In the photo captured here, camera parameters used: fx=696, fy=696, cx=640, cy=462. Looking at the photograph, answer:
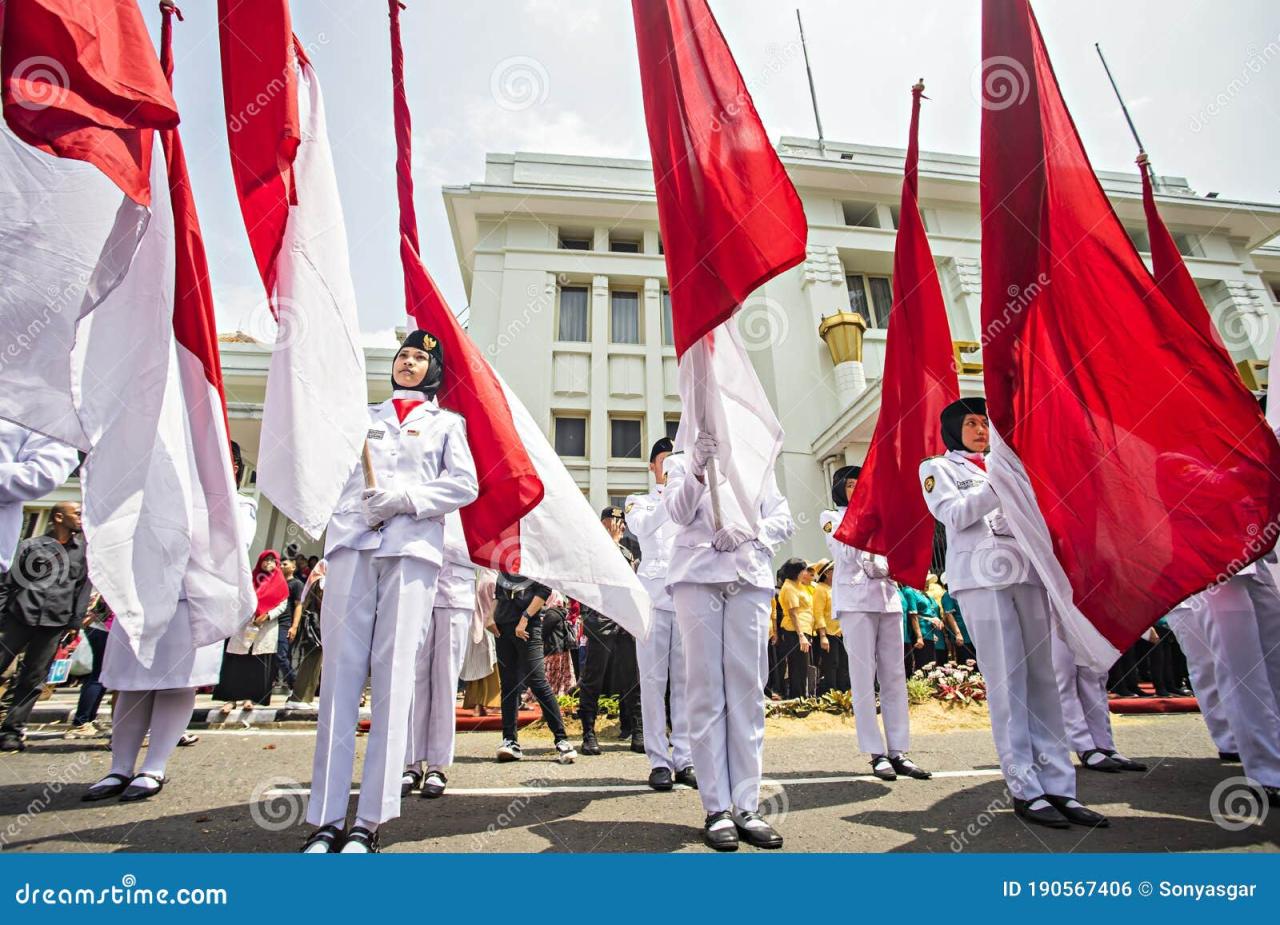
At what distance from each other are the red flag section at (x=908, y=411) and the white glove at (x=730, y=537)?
177cm

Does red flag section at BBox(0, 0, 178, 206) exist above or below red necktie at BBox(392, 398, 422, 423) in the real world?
above

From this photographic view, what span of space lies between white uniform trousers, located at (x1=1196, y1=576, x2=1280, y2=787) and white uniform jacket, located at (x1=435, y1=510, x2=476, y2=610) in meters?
4.63

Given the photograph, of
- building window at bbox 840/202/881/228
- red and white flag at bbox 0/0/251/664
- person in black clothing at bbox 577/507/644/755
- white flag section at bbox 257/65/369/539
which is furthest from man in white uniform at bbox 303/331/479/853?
building window at bbox 840/202/881/228

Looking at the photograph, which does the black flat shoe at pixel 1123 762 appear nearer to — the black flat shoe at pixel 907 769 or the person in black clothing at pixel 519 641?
the black flat shoe at pixel 907 769

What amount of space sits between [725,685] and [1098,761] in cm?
320

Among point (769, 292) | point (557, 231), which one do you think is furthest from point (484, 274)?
point (769, 292)

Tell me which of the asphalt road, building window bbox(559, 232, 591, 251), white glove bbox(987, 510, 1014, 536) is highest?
building window bbox(559, 232, 591, 251)

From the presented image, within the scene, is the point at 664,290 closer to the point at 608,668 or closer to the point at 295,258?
the point at 608,668

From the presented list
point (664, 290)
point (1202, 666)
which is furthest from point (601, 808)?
point (664, 290)

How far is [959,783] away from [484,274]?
18.0 metres

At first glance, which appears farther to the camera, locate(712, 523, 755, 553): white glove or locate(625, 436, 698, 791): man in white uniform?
locate(625, 436, 698, 791): man in white uniform

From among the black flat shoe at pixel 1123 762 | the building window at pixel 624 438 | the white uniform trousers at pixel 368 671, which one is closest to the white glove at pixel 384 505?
the white uniform trousers at pixel 368 671

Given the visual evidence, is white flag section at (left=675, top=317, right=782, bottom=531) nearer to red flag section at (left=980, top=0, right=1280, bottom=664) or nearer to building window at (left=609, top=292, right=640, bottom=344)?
red flag section at (left=980, top=0, right=1280, bottom=664)

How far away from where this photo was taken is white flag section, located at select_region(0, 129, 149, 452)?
118 inches
